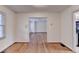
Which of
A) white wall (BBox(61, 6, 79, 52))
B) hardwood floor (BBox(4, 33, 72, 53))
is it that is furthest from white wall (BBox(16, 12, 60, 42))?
white wall (BBox(61, 6, 79, 52))

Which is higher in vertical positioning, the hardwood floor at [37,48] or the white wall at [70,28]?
the white wall at [70,28]

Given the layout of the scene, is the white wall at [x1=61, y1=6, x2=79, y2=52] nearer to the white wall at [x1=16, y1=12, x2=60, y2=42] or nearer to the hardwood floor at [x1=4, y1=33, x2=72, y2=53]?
the hardwood floor at [x1=4, y1=33, x2=72, y2=53]

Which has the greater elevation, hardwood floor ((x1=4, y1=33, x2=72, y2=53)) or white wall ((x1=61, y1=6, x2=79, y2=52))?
white wall ((x1=61, y1=6, x2=79, y2=52))

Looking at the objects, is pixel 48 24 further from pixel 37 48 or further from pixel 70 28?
pixel 70 28

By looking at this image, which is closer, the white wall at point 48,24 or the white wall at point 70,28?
the white wall at point 70,28

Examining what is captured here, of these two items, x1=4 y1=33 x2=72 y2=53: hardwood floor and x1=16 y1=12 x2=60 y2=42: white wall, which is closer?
x1=4 y1=33 x2=72 y2=53: hardwood floor

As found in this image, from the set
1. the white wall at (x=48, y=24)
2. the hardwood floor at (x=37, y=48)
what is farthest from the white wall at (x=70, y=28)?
the white wall at (x=48, y=24)

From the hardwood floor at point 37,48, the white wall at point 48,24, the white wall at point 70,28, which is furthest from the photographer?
the white wall at point 48,24

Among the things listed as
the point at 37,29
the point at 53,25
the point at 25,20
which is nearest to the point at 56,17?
the point at 53,25

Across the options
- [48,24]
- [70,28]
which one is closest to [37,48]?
[70,28]

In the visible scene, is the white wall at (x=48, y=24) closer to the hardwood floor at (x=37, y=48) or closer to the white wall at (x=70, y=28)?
the hardwood floor at (x=37, y=48)
